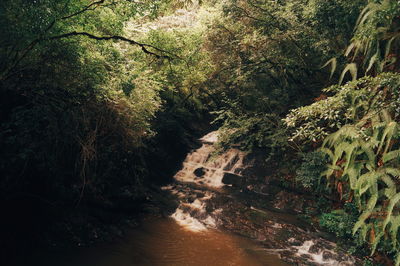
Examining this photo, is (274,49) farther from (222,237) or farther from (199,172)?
(199,172)

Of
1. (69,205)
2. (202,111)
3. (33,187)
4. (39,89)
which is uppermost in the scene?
(202,111)

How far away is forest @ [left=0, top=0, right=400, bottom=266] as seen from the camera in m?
4.73

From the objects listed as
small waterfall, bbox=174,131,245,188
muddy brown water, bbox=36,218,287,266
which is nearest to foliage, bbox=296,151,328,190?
muddy brown water, bbox=36,218,287,266

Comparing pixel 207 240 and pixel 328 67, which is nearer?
pixel 207 240

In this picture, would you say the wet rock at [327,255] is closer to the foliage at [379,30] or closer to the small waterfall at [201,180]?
the small waterfall at [201,180]

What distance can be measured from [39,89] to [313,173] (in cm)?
702

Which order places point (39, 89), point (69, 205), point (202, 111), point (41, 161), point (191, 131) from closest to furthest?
1. point (39, 89)
2. point (41, 161)
3. point (69, 205)
4. point (191, 131)
5. point (202, 111)

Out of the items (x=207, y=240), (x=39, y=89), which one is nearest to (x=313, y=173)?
(x=207, y=240)

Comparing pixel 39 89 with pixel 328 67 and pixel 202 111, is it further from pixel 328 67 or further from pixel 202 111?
pixel 202 111

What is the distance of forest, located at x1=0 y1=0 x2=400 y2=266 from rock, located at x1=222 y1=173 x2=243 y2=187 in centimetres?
171

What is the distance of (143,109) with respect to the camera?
312 inches

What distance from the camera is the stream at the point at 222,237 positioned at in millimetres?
6320

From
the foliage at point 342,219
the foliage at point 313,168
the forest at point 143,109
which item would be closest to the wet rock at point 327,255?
the forest at point 143,109

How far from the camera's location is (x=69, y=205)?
22.0 ft
